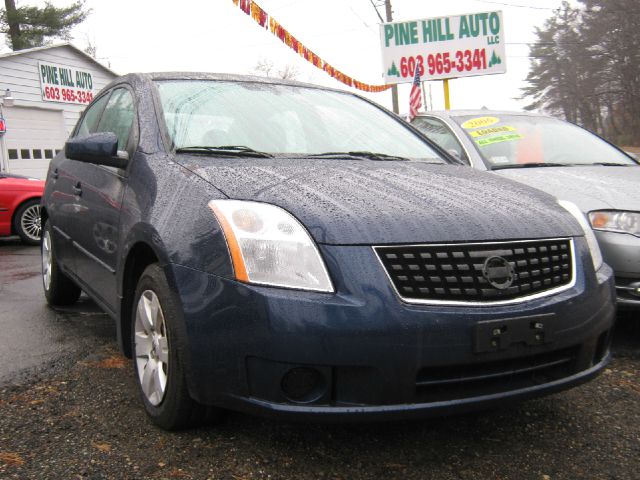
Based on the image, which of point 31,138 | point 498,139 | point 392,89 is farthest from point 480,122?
point 392,89

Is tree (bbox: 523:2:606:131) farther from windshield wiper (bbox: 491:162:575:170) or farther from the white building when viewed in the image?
windshield wiper (bbox: 491:162:575:170)

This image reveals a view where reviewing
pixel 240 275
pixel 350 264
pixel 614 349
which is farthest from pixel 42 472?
pixel 614 349

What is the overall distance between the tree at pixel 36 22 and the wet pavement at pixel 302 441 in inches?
1024

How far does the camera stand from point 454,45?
1575cm

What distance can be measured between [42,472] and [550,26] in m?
65.3

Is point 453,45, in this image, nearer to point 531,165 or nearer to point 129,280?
point 531,165

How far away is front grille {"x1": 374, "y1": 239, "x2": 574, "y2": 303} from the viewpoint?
6.76 ft

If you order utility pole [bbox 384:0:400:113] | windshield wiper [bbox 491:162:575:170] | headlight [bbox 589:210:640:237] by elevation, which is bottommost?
headlight [bbox 589:210:640:237]

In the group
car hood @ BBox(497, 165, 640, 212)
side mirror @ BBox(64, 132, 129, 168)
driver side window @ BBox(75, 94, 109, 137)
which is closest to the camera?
side mirror @ BBox(64, 132, 129, 168)

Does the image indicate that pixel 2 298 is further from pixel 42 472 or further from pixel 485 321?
pixel 485 321

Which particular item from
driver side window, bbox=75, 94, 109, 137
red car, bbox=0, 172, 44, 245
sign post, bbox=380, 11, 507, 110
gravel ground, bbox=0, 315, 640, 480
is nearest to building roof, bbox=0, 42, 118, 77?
red car, bbox=0, 172, 44, 245

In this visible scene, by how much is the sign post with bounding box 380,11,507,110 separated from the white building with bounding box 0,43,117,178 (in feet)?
32.3

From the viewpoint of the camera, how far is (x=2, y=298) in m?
5.12

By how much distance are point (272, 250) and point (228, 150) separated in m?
0.89
